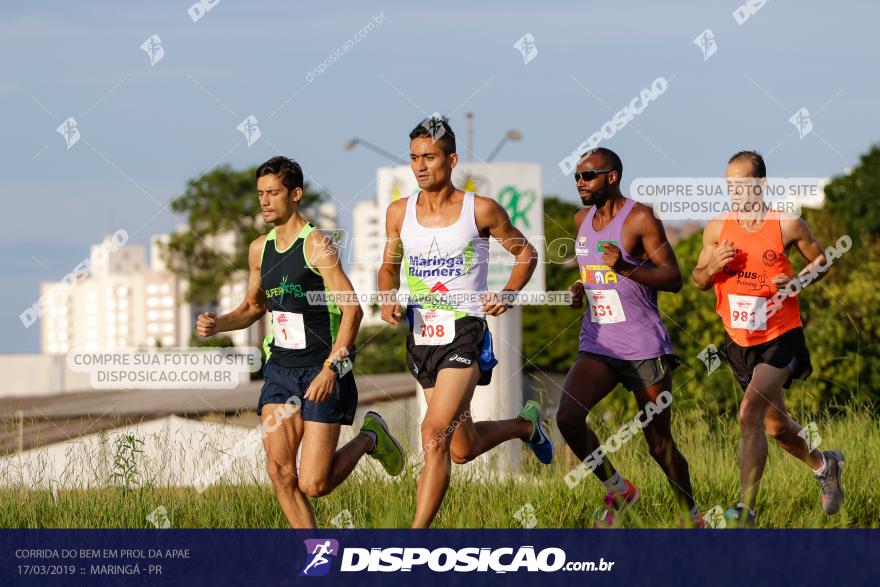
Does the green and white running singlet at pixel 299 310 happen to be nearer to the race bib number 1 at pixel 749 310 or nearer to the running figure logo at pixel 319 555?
the running figure logo at pixel 319 555

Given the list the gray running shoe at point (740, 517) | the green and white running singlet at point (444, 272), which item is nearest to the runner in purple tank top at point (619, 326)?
the gray running shoe at point (740, 517)

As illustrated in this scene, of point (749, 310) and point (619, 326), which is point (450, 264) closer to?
point (619, 326)

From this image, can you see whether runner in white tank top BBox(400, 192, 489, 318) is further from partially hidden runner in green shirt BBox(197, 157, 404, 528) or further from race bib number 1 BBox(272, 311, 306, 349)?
race bib number 1 BBox(272, 311, 306, 349)

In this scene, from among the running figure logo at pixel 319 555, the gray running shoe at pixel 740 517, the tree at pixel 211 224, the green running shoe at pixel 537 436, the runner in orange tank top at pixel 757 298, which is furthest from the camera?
the tree at pixel 211 224

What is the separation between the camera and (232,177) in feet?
171

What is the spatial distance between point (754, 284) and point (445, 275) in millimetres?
1739

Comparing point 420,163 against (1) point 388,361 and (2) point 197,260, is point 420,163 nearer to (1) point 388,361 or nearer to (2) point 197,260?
(1) point 388,361

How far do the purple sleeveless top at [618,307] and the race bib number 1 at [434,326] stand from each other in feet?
2.72

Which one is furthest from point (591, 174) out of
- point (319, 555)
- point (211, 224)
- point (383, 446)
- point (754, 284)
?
point (211, 224)

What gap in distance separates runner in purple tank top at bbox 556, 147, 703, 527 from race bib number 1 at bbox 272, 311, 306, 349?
1423 mm

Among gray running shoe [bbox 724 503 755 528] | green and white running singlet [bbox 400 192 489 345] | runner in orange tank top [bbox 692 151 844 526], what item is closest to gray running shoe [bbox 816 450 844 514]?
runner in orange tank top [bbox 692 151 844 526]

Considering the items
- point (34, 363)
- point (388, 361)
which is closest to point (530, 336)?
point (388, 361)

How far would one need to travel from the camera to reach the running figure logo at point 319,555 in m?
5.97

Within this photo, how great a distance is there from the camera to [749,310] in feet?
22.8
